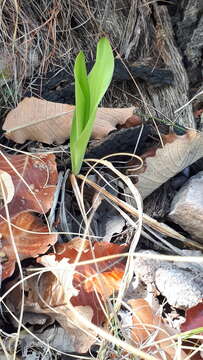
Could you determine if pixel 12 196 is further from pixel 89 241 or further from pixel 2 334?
pixel 2 334

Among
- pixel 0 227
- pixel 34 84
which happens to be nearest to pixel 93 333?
pixel 0 227

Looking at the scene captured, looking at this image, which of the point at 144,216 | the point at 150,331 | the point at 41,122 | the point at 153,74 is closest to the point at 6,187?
the point at 41,122

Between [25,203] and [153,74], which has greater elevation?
[153,74]

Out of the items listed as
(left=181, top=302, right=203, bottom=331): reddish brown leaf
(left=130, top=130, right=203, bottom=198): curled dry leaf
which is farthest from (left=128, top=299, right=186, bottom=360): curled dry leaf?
(left=130, top=130, right=203, bottom=198): curled dry leaf

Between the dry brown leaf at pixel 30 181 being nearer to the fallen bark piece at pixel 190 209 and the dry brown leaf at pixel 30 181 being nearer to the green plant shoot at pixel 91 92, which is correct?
the green plant shoot at pixel 91 92

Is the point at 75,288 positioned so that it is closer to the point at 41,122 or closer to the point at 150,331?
the point at 150,331

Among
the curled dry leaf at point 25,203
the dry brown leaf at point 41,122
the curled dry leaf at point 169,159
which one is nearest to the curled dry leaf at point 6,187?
the curled dry leaf at point 25,203
